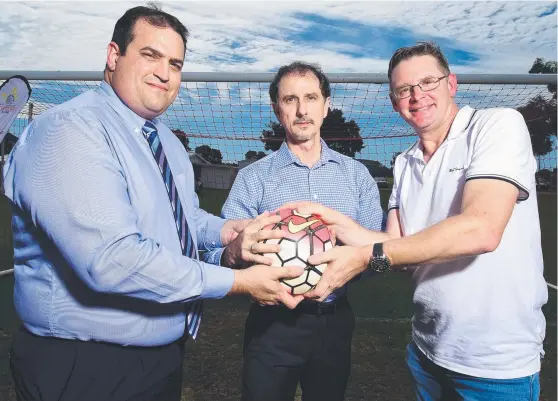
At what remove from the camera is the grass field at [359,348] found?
4.58m

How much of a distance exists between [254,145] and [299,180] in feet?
20.7

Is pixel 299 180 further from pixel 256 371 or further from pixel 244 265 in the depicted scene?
pixel 256 371

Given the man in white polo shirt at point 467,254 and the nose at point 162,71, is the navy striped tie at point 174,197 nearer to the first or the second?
the nose at point 162,71

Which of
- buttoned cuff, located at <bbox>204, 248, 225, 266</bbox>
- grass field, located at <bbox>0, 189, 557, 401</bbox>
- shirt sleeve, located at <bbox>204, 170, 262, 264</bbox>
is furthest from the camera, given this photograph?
grass field, located at <bbox>0, 189, 557, 401</bbox>

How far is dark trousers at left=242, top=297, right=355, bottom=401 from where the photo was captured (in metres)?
3.12

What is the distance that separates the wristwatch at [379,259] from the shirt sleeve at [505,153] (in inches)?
21.2

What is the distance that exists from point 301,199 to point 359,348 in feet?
9.65

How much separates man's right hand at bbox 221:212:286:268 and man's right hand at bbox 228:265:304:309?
83 mm

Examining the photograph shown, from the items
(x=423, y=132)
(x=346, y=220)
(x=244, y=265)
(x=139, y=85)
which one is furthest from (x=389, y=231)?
(x=139, y=85)

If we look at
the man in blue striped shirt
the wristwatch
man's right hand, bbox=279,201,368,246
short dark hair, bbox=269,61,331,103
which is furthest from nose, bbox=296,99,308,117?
the wristwatch

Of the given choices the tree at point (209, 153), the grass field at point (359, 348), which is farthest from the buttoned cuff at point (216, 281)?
the tree at point (209, 153)

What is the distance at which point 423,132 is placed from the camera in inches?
107

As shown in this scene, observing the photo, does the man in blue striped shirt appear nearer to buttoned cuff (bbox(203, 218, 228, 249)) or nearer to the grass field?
buttoned cuff (bbox(203, 218, 228, 249))

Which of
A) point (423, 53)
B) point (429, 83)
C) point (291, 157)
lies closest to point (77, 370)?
point (291, 157)
